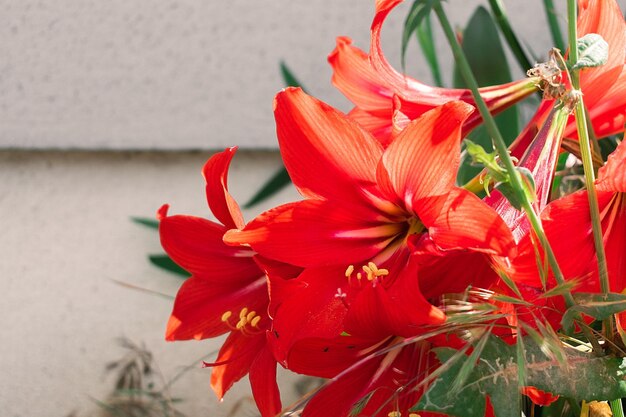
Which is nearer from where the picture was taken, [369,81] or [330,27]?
[369,81]

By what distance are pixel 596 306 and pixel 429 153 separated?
7 cm

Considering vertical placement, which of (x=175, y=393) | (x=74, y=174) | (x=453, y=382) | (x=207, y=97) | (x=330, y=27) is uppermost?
(x=453, y=382)

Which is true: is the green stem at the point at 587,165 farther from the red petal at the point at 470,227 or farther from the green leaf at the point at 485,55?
the green leaf at the point at 485,55

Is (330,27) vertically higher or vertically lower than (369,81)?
lower

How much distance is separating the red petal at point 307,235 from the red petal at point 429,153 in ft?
0.09

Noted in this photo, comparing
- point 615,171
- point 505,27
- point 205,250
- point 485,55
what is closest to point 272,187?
point 485,55

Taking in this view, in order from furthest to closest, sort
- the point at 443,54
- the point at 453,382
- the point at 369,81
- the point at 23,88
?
1. the point at 443,54
2. the point at 23,88
3. the point at 369,81
4. the point at 453,382

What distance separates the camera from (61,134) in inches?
43.2

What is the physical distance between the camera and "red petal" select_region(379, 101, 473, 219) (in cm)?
29

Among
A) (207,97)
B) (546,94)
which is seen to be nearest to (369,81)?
(546,94)

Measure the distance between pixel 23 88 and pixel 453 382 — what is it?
0.92 metres

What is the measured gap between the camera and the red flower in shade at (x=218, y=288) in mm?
353

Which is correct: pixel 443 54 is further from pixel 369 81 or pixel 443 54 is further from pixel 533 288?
pixel 533 288

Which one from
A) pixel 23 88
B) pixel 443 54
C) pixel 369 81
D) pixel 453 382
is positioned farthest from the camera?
pixel 443 54
